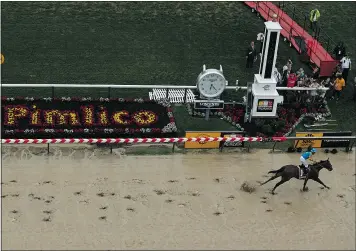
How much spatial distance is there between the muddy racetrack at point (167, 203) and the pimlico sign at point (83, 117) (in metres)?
1.20

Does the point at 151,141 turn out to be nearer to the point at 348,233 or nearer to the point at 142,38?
the point at 348,233

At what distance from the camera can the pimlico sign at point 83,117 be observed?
27.4 meters

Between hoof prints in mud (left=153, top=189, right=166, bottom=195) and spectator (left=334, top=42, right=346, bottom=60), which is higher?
spectator (left=334, top=42, right=346, bottom=60)

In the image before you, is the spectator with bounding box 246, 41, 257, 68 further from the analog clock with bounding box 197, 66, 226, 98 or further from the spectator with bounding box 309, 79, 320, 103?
the analog clock with bounding box 197, 66, 226, 98

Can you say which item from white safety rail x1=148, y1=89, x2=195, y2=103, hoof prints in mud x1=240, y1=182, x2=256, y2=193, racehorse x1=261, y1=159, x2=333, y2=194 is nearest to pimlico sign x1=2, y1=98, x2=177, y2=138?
white safety rail x1=148, y1=89, x2=195, y2=103

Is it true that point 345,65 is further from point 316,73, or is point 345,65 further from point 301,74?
point 301,74

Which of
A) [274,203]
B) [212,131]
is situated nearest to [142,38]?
[212,131]

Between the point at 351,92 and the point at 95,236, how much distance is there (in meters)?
17.0

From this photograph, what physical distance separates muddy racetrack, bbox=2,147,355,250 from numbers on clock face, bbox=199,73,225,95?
3372 mm

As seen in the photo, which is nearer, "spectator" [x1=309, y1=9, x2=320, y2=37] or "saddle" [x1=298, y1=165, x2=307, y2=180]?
"saddle" [x1=298, y1=165, x2=307, y2=180]

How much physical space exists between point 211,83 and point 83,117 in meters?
5.80

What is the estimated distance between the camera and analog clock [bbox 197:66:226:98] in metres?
28.4

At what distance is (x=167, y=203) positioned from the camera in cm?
2380

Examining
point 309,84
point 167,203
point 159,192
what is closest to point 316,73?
point 309,84
